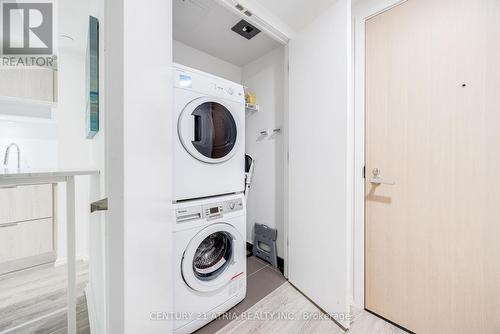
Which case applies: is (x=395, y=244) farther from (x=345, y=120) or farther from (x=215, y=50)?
(x=215, y=50)

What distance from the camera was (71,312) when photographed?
69 cm

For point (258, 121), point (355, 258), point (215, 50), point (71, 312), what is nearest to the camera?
point (71, 312)

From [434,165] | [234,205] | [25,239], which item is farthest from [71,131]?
[434,165]

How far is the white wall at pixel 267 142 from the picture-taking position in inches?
77.5

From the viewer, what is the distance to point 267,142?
82.4 inches

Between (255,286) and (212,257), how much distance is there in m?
0.51

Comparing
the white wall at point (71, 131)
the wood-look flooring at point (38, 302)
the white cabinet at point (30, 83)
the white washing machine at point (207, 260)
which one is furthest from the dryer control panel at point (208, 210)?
the white cabinet at point (30, 83)

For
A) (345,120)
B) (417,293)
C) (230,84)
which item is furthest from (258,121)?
(417,293)

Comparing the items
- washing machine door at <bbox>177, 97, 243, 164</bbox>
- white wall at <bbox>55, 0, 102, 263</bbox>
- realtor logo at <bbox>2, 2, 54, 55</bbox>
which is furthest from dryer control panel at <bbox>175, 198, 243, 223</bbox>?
realtor logo at <bbox>2, 2, 54, 55</bbox>

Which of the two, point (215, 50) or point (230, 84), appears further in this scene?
point (215, 50)

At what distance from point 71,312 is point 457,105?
6.58ft

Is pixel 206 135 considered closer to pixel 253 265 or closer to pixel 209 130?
pixel 209 130

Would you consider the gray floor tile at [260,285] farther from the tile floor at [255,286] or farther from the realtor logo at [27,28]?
the realtor logo at [27,28]

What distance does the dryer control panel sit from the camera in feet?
3.63
